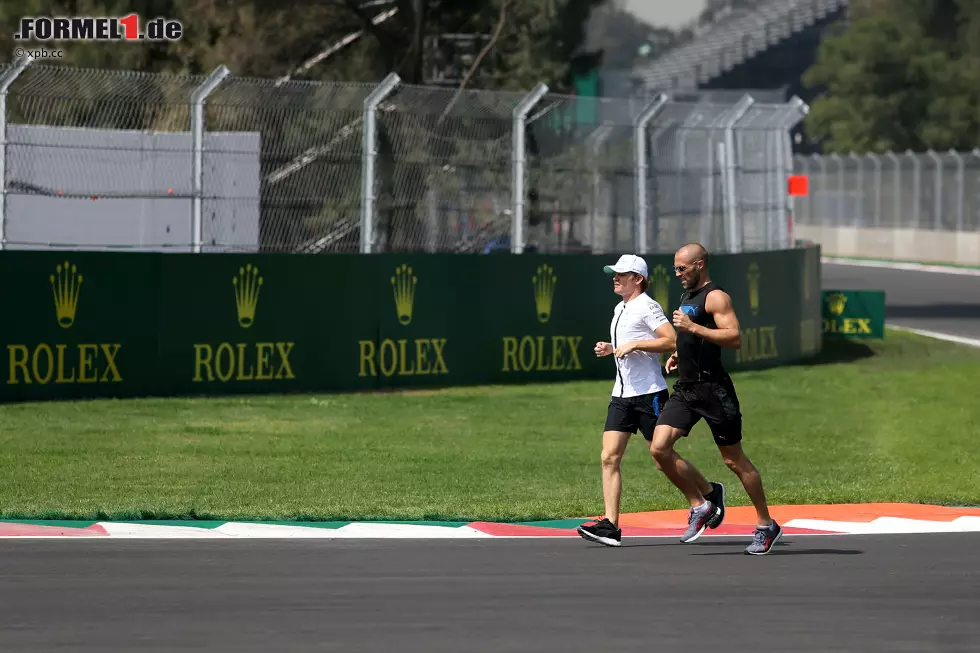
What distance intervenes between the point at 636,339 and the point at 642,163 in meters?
12.4

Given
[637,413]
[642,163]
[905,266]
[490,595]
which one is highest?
[642,163]

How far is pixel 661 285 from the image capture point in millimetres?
22141

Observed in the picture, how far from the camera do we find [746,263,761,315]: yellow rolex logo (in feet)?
77.7

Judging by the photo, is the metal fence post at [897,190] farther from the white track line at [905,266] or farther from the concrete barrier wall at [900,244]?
the white track line at [905,266]

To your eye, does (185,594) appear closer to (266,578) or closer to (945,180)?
(266,578)

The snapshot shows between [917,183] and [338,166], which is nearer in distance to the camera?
[338,166]

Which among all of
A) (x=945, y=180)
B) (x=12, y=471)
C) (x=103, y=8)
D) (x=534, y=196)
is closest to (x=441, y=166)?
(x=534, y=196)

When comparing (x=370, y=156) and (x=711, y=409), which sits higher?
(x=370, y=156)

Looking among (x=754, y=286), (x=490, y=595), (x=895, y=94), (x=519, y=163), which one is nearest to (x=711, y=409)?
(x=490, y=595)

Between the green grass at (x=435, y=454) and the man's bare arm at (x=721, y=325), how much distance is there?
233 centimetres

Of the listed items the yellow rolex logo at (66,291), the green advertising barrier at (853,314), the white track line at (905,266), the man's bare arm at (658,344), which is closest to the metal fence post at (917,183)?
the white track line at (905,266)

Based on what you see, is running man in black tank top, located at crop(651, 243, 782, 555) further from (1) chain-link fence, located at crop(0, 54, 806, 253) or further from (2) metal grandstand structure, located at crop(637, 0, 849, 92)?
(2) metal grandstand structure, located at crop(637, 0, 849, 92)

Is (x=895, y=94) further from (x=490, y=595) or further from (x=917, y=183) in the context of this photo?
(x=490, y=595)

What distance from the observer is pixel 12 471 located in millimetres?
13312
